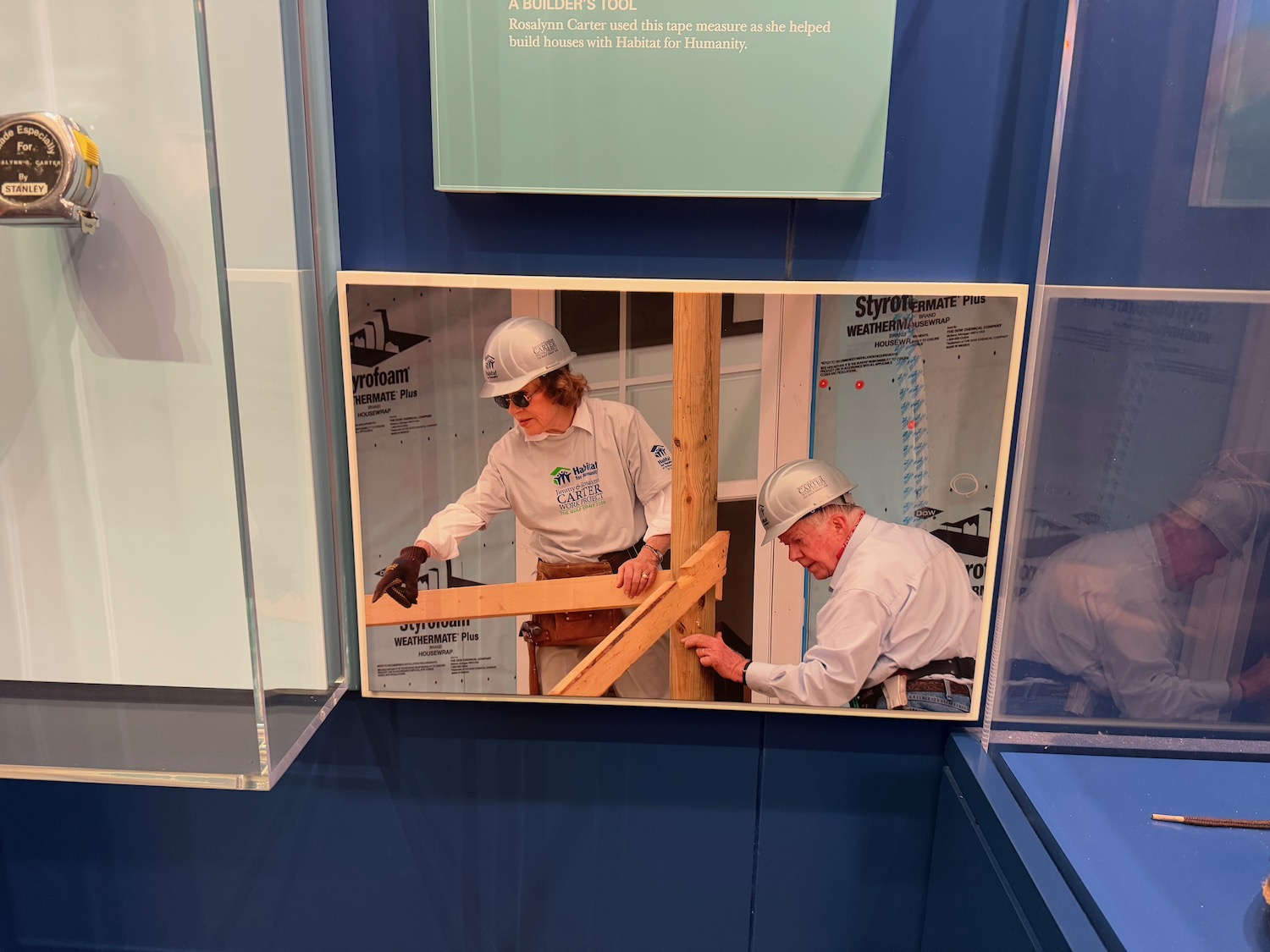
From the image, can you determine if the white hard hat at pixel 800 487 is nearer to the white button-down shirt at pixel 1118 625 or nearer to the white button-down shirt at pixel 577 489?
the white button-down shirt at pixel 577 489

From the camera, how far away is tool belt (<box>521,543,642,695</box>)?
1.11 m

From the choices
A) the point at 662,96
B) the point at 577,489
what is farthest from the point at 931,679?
the point at 662,96

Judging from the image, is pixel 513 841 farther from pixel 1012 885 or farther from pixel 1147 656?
pixel 1147 656

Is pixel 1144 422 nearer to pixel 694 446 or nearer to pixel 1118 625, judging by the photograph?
pixel 1118 625

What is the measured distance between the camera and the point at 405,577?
1.12 meters

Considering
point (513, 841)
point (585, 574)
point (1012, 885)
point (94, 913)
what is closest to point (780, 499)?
point (585, 574)

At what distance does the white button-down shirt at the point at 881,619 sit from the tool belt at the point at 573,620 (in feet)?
0.70

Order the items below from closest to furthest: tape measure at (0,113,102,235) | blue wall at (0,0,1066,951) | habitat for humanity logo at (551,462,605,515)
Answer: tape measure at (0,113,102,235) < habitat for humanity logo at (551,462,605,515) < blue wall at (0,0,1066,951)

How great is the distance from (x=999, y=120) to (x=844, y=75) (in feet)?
0.70

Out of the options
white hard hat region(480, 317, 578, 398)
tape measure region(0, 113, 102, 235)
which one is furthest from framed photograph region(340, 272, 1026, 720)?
tape measure region(0, 113, 102, 235)

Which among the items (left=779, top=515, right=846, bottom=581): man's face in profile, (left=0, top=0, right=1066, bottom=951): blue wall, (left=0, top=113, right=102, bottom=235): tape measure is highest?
(left=0, top=113, right=102, bottom=235): tape measure

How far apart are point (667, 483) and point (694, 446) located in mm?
62

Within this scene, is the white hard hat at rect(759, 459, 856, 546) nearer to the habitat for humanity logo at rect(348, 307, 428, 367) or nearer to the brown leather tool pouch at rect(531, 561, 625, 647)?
the brown leather tool pouch at rect(531, 561, 625, 647)

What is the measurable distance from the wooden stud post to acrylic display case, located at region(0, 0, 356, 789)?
458mm
